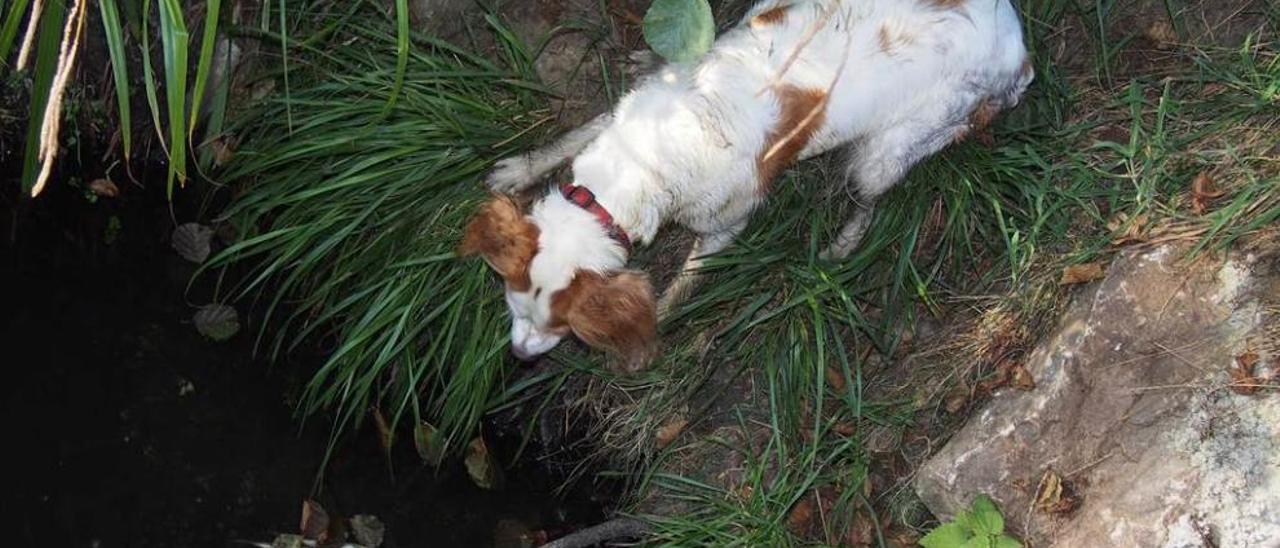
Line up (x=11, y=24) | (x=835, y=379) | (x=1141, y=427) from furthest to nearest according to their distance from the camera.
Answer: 1. (x=835, y=379)
2. (x=1141, y=427)
3. (x=11, y=24)

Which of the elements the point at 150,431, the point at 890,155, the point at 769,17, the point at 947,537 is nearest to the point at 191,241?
the point at 150,431

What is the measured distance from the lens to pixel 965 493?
3.51m

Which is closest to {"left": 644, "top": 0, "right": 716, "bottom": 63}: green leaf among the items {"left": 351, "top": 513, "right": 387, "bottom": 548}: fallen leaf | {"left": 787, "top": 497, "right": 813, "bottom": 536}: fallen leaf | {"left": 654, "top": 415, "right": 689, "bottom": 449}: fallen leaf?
{"left": 654, "top": 415, "right": 689, "bottom": 449}: fallen leaf

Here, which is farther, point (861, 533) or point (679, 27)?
point (861, 533)

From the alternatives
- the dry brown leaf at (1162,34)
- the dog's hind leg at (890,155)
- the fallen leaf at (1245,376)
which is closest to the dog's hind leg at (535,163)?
the dog's hind leg at (890,155)

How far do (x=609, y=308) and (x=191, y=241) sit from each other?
1822 millimetres

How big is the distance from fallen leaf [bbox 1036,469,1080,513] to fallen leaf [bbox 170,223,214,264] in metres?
2.78

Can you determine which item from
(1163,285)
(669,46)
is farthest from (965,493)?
(669,46)

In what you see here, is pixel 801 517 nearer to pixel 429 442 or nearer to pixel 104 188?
pixel 429 442

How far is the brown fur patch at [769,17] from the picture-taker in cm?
344

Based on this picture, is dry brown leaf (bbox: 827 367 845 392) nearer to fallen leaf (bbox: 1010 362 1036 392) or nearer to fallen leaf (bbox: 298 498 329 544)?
fallen leaf (bbox: 1010 362 1036 392)

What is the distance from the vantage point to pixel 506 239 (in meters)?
3.22

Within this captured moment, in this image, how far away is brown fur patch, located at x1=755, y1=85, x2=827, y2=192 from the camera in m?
3.36

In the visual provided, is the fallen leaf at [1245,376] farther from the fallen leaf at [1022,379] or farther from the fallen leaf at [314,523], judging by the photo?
the fallen leaf at [314,523]
